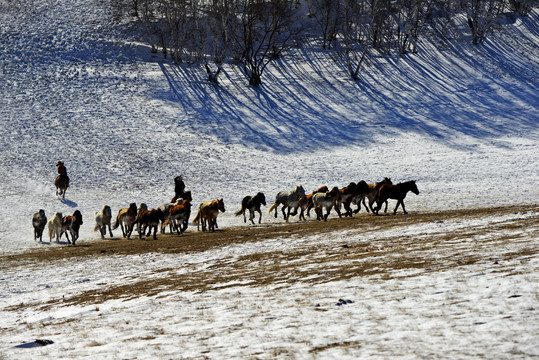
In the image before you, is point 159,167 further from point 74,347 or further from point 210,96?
point 74,347

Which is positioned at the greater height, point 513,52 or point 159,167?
point 513,52

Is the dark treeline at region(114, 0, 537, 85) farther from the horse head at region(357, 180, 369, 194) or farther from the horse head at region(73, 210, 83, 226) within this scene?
the horse head at region(73, 210, 83, 226)

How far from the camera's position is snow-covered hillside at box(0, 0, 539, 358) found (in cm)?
3000

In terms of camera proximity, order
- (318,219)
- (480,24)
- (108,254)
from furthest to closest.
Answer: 1. (480,24)
2. (318,219)
3. (108,254)

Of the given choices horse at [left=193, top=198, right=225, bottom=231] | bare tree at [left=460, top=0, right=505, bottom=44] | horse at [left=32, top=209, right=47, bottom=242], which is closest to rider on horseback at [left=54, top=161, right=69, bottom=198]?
horse at [left=32, top=209, right=47, bottom=242]

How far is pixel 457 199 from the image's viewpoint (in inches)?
987

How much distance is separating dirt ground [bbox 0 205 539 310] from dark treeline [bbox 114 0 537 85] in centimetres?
3208

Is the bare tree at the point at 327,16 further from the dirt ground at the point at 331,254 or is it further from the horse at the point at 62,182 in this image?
the dirt ground at the point at 331,254

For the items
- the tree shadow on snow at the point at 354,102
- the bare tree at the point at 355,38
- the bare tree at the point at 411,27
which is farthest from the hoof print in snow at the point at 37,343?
the bare tree at the point at 411,27

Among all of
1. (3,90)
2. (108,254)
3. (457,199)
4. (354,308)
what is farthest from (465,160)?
(3,90)

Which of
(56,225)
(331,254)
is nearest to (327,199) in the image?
(331,254)

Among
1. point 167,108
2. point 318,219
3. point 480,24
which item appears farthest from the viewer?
point 480,24

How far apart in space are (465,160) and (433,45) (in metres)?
22.8

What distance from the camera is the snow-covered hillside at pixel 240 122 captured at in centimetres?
3000
